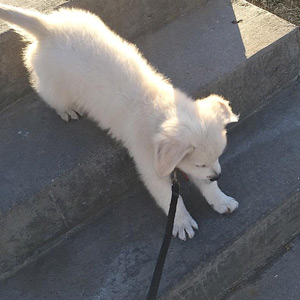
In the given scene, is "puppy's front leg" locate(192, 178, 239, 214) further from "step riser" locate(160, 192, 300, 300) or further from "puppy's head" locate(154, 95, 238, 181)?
"puppy's head" locate(154, 95, 238, 181)

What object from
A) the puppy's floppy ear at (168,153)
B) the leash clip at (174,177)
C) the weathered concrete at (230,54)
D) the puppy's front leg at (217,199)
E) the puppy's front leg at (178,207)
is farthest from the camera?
the weathered concrete at (230,54)

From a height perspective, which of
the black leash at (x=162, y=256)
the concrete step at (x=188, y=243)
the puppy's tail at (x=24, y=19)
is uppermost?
the puppy's tail at (x=24, y=19)

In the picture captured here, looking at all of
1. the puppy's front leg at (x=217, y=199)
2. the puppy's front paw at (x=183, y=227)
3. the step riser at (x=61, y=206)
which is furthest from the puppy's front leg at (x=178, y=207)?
the step riser at (x=61, y=206)

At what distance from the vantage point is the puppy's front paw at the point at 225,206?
2.76 metres

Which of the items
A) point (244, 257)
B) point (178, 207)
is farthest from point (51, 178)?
point (244, 257)

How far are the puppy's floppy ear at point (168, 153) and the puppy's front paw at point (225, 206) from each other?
0.61 m

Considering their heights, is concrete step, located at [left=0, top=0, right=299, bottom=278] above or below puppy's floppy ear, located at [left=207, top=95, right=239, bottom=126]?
below

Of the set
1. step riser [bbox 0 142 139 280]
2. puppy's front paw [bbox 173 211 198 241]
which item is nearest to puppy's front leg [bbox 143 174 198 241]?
puppy's front paw [bbox 173 211 198 241]

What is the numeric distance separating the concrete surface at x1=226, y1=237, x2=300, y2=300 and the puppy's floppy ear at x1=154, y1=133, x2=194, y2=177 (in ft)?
3.37

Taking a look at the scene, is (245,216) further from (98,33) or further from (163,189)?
(98,33)

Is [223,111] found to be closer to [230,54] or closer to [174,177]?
[174,177]

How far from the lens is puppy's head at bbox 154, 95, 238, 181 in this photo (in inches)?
88.7

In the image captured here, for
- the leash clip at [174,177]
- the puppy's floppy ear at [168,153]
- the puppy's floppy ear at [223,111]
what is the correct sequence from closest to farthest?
the puppy's floppy ear at [168,153] → the puppy's floppy ear at [223,111] → the leash clip at [174,177]

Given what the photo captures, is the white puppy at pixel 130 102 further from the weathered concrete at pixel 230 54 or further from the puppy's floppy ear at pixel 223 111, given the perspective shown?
the weathered concrete at pixel 230 54
